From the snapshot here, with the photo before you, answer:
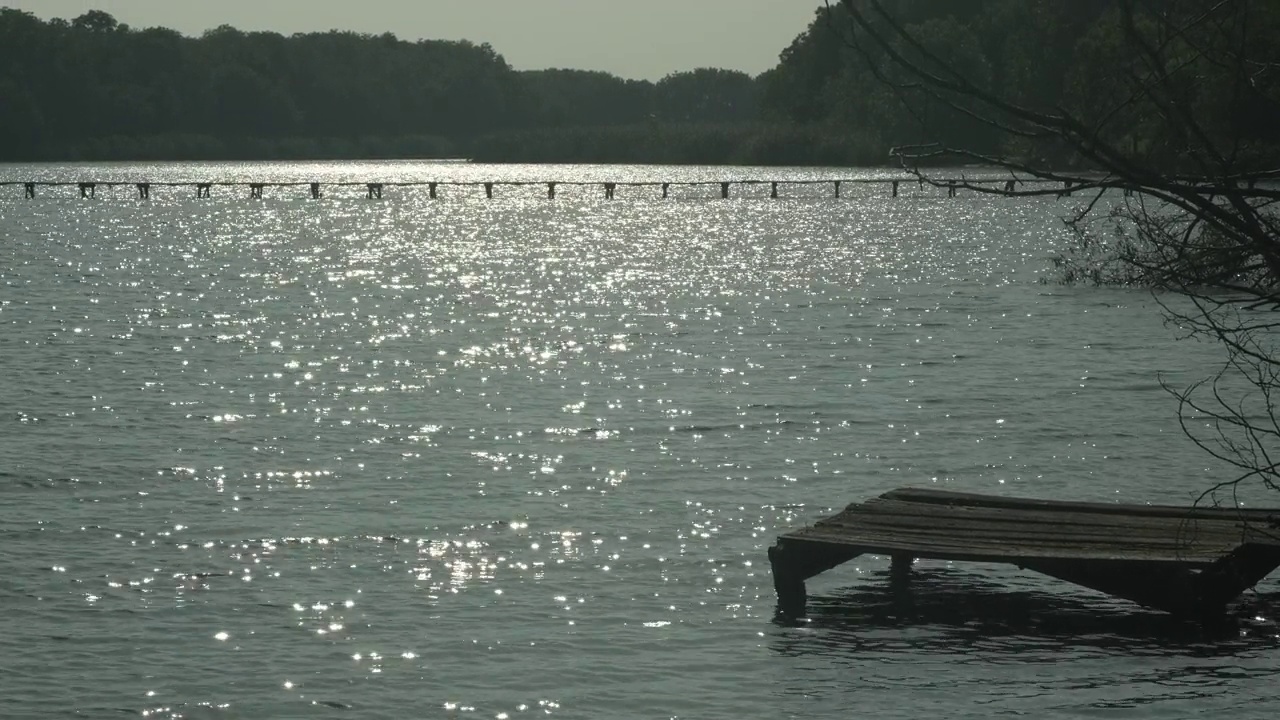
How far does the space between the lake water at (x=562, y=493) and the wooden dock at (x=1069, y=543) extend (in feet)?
1.26

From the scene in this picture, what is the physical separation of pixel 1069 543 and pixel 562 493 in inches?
249

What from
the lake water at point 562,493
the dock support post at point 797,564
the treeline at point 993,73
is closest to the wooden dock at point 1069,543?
the dock support post at point 797,564

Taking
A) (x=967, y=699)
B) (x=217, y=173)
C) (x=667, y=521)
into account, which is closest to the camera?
(x=967, y=699)

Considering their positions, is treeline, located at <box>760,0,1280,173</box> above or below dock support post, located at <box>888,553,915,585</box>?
above

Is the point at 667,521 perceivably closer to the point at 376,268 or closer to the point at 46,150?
the point at 376,268

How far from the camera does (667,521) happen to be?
53.7 ft

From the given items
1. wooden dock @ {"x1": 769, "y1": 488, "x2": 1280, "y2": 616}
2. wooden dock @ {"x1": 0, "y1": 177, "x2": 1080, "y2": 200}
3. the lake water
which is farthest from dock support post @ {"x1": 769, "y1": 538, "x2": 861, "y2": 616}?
wooden dock @ {"x1": 0, "y1": 177, "x2": 1080, "y2": 200}

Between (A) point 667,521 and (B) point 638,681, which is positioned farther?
(A) point 667,521

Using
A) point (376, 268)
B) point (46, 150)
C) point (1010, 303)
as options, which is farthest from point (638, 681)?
point (46, 150)

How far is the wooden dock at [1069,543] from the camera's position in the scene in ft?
39.9

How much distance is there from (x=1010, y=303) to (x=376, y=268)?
77.5 ft

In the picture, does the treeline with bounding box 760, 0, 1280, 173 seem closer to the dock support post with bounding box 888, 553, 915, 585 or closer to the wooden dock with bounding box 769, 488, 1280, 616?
the wooden dock with bounding box 769, 488, 1280, 616

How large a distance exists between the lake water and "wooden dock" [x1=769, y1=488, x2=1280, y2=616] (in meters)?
0.38

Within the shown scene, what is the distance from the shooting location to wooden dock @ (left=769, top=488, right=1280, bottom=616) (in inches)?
479
